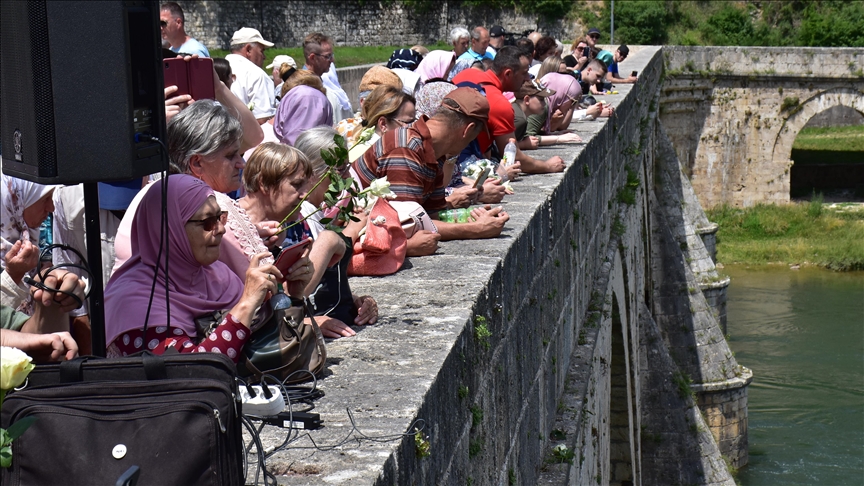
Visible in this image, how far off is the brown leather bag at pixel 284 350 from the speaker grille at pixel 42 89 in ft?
1.94

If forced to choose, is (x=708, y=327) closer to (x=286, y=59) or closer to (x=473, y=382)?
(x=286, y=59)

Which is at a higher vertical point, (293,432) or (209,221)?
(209,221)

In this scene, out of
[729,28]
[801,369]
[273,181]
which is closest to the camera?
[273,181]

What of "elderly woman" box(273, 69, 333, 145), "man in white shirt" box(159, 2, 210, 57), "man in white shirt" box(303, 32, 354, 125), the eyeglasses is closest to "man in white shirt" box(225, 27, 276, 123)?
"man in white shirt" box(159, 2, 210, 57)

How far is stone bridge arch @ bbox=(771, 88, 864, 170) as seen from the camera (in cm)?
2622

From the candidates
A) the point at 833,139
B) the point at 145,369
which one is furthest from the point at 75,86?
the point at 833,139

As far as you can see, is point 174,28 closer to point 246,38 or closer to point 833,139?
point 246,38

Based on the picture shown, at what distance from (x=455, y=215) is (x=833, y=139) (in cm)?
3189

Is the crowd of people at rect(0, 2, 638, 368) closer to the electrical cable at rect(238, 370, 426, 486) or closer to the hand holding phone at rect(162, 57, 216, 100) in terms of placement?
the hand holding phone at rect(162, 57, 216, 100)

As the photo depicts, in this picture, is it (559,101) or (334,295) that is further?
(559,101)

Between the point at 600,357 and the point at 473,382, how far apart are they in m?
4.22

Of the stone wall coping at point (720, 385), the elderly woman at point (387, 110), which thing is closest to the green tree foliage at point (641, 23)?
the stone wall coping at point (720, 385)

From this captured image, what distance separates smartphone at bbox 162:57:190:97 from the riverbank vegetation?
1219 inches

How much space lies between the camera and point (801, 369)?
20.3m
